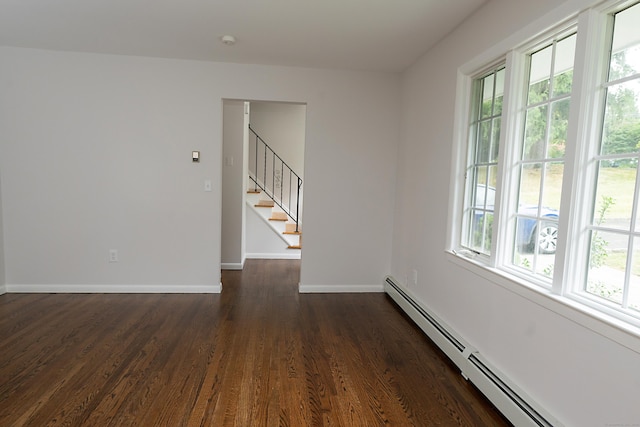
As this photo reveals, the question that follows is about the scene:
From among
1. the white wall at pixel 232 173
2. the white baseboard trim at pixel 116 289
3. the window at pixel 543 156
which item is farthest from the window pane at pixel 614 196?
the white wall at pixel 232 173

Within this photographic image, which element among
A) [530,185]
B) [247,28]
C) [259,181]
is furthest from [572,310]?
[259,181]

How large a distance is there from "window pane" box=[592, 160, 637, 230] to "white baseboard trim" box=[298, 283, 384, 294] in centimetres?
269

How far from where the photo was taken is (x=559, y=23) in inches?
67.6

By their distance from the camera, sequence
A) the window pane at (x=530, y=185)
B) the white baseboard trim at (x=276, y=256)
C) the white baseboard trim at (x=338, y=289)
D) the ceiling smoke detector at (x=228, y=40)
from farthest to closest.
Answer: the white baseboard trim at (x=276, y=256) < the white baseboard trim at (x=338, y=289) < the ceiling smoke detector at (x=228, y=40) < the window pane at (x=530, y=185)

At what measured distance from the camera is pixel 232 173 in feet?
15.6

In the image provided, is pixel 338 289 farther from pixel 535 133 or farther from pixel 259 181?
pixel 259 181

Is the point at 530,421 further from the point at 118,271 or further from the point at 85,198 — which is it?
the point at 85,198

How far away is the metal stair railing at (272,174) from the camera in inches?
275

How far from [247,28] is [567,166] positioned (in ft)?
8.20

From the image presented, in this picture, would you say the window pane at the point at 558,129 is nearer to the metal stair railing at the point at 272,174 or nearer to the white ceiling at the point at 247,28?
the white ceiling at the point at 247,28

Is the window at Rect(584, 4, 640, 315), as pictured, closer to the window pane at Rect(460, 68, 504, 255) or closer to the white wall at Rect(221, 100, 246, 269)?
the window pane at Rect(460, 68, 504, 255)

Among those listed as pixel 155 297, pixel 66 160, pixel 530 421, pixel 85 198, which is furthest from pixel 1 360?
pixel 530 421

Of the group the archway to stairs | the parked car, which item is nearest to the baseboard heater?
the parked car

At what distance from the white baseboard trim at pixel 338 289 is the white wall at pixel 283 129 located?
3.58 metres
